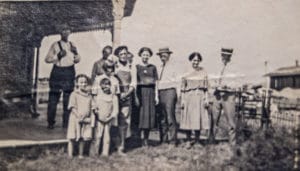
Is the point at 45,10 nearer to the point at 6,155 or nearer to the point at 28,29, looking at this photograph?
the point at 28,29

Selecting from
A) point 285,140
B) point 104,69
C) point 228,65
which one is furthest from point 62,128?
point 285,140

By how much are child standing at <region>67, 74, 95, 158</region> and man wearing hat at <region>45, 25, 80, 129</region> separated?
4cm

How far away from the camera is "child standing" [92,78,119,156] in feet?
12.3

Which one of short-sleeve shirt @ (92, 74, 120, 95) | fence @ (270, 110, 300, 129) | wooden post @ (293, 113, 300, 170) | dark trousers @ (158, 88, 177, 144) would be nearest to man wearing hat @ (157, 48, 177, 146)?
dark trousers @ (158, 88, 177, 144)

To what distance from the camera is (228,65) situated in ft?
12.5

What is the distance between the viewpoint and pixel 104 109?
3756 mm

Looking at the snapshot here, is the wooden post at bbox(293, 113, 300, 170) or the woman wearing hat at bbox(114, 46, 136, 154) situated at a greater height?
the woman wearing hat at bbox(114, 46, 136, 154)

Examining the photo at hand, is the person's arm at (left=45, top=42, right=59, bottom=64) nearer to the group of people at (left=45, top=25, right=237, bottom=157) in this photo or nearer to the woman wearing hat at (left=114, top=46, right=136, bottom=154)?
the group of people at (left=45, top=25, right=237, bottom=157)

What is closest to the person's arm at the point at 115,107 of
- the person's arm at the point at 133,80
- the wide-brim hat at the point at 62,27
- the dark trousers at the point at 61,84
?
the person's arm at the point at 133,80

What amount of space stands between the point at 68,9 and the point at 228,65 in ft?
4.36

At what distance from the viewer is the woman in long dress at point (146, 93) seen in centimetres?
377

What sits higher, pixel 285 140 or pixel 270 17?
pixel 270 17

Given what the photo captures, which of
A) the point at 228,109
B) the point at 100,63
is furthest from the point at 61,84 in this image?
the point at 228,109

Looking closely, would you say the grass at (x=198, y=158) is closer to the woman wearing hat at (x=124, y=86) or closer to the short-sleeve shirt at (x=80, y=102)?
the woman wearing hat at (x=124, y=86)
